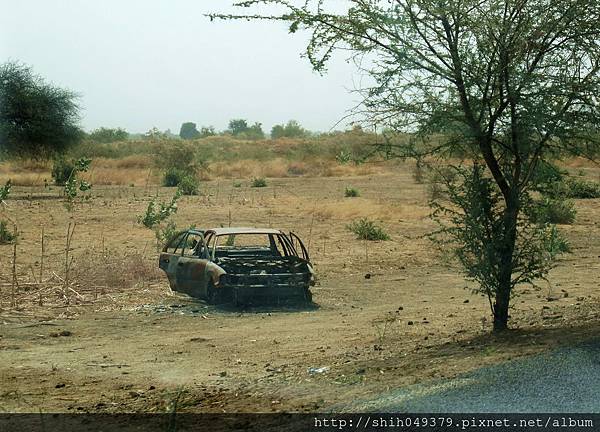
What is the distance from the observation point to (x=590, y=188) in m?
32.6

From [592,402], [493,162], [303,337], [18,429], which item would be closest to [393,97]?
[493,162]

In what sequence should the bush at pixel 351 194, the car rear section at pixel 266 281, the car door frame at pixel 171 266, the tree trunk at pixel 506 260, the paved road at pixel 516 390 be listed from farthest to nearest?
1. the bush at pixel 351 194
2. the car door frame at pixel 171 266
3. the car rear section at pixel 266 281
4. the tree trunk at pixel 506 260
5. the paved road at pixel 516 390

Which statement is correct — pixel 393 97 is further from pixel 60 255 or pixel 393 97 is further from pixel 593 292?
pixel 60 255

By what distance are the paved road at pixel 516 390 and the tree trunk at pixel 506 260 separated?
220cm

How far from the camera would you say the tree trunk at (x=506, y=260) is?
387 inches

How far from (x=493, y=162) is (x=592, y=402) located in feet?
13.3

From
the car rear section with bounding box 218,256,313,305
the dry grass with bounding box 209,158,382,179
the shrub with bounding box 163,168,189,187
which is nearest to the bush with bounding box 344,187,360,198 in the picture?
the shrub with bounding box 163,168,189,187

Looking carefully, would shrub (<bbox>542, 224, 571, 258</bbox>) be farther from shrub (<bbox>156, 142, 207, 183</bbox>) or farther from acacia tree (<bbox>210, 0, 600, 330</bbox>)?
shrub (<bbox>156, 142, 207, 183</bbox>)

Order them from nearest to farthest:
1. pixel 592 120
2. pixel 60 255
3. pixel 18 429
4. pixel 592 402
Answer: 1. pixel 592 402
2. pixel 18 429
3. pixel 592 120
4. pixel 60 255

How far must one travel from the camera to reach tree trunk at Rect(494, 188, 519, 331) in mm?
9828

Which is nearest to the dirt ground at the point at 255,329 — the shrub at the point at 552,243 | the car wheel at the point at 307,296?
the car wheel at the point at 307,296

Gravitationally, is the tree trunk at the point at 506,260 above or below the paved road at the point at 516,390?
above

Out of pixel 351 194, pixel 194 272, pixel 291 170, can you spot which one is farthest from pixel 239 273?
pixel 291 170

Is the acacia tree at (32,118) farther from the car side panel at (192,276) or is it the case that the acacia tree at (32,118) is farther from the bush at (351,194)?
the car side panel at (192,276)
